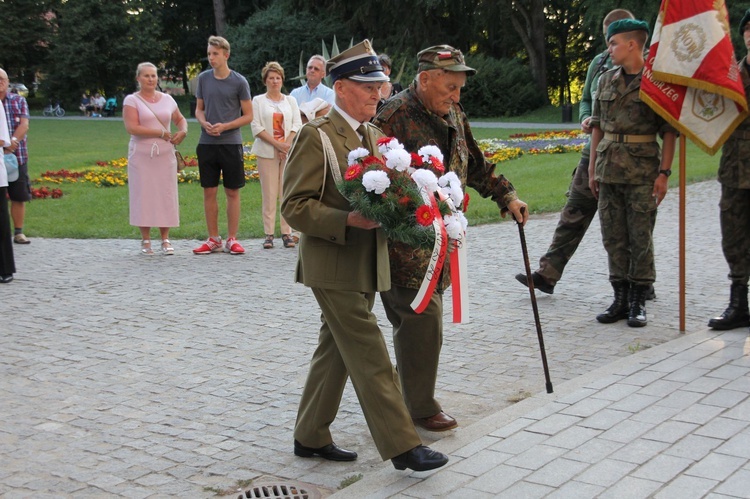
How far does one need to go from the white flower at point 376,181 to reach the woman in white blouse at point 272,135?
272 inches

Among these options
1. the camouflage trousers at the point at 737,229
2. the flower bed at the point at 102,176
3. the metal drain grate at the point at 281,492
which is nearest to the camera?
the metal drain grate at the point at 281,492

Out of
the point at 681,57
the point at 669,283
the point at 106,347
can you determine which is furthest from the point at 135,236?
the point at 681,57

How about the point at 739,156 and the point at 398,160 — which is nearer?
the point at 398,160

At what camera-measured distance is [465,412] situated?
530 cm

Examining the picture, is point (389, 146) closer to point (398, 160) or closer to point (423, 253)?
point (398, 160)

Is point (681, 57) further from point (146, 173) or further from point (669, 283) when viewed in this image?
point (146, 173)

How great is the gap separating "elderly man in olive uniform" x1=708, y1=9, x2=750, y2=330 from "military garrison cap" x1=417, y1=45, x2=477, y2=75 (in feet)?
9.42

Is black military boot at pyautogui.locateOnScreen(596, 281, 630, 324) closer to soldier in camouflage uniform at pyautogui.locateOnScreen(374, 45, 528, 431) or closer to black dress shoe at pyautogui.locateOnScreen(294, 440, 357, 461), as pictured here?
soldier in camouflage uniform at pyautogui.locateOnScreen(374, 45, 528, 431)

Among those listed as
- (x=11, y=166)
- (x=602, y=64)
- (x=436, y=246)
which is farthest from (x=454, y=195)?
(x=11, y=166)

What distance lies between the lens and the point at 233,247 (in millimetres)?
10680

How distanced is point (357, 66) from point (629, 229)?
12.2 feet

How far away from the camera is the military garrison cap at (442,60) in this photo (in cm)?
484

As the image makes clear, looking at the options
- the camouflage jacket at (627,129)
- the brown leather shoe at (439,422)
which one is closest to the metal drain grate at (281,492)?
the brown leather shoe at (439,422)

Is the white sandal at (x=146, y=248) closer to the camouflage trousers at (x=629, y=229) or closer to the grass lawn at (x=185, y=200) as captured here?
the grass lawn at (x=185, y=200)
